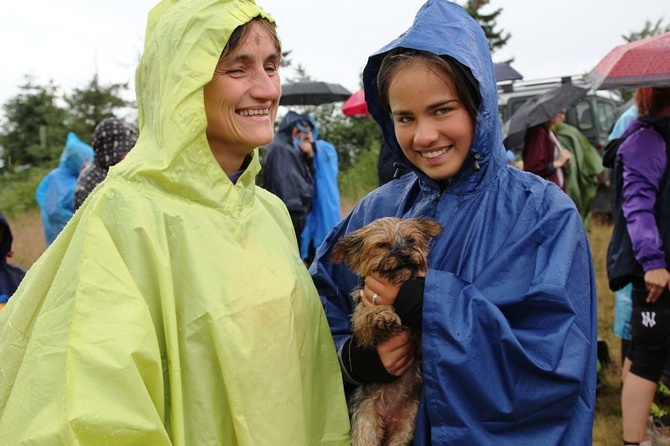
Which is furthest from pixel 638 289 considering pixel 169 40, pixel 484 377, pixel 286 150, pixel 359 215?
pixel 286 150

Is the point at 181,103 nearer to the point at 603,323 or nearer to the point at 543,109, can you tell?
the point at 543,109

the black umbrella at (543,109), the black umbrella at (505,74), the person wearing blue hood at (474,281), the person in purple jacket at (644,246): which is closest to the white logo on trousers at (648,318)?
the person in purple jacket at (644,246)

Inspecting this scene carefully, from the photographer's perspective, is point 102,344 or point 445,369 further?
point 445,369

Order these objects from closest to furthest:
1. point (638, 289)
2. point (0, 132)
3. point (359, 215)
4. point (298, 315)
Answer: point (298, 315) < point (359, 215) < point (638, 289) < point (0, 132)

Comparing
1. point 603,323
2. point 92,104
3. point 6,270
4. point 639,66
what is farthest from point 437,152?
point 92,104

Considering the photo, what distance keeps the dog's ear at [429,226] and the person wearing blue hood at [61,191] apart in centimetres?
603

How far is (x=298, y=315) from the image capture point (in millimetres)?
2311

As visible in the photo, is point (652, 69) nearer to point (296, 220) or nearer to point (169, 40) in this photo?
point (169, 40)

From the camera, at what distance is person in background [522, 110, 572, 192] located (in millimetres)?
7730

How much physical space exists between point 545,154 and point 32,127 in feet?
75.7

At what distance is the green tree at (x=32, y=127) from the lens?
80.1 ft

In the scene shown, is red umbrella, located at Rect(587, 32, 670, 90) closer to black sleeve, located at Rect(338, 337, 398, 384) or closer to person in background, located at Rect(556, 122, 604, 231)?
person in background, located at Rect(556, 122, 604, 231)

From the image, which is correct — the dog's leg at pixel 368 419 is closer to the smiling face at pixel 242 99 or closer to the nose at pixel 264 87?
the smiling face at pixel 242 99

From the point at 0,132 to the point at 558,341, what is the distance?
27.7 meters
